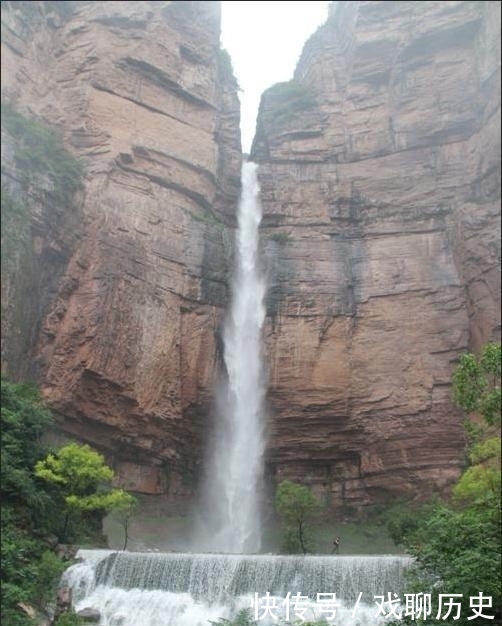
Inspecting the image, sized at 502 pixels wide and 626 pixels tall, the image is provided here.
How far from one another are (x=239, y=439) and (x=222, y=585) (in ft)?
40.1

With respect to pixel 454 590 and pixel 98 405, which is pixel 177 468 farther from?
pixel 454 590

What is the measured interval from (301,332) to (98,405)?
9.04 m

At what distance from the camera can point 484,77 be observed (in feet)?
99.6

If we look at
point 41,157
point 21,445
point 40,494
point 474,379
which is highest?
point 41,157

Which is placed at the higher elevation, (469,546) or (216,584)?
(469,546)

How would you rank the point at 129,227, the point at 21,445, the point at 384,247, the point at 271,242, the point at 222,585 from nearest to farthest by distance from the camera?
the point at 222,585
the point at 21,445
the point at 129,227
the point at 384,247
the point at 271,242

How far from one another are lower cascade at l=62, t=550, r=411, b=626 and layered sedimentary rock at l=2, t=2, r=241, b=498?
881 centimetres

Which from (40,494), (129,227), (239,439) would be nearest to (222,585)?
(40,494)

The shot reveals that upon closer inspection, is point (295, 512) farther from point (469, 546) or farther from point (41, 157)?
point (41, 157)

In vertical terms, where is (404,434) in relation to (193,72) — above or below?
below

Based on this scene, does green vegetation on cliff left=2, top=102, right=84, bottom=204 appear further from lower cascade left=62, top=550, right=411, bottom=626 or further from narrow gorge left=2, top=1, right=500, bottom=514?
lower cascade left=62, top=550, right=411, bottom=626

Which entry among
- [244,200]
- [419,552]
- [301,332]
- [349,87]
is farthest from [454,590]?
[349,87]

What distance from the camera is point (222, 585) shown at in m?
15.9

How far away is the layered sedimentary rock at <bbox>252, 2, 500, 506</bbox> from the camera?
26.2m
